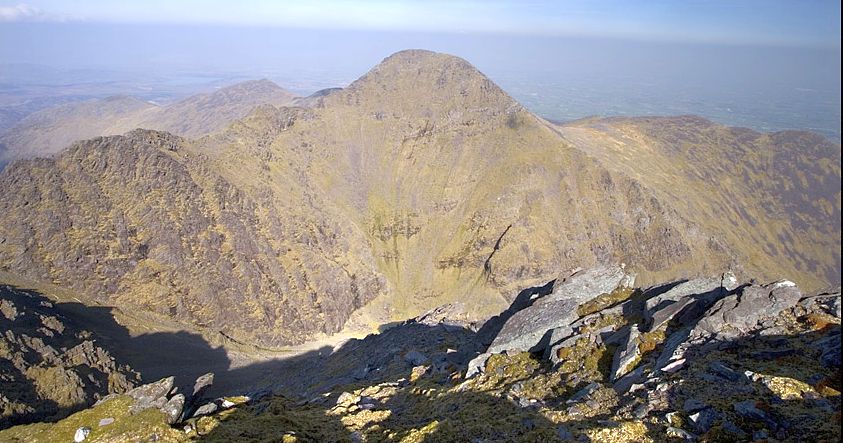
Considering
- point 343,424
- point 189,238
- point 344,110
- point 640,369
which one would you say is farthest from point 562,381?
point 344,110

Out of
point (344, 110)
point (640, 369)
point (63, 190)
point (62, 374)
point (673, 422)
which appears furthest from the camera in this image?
point (344, 110)

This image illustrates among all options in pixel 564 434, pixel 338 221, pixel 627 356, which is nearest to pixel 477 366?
pixel 627 356

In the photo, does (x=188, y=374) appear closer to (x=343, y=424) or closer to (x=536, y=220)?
(x=343, y=424)

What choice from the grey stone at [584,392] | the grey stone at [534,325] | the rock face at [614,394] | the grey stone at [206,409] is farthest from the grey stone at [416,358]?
the grey stone at [584,392]

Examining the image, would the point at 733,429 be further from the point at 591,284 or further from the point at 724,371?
the point at 591,284

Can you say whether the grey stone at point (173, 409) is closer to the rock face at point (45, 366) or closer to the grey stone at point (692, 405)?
the grey stone at point (692, 405)

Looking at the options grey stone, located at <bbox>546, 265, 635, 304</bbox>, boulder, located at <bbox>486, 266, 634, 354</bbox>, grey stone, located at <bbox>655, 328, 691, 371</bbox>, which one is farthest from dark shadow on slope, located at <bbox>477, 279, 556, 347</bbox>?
grey stone, located at <bbox>655, 328, 691, 371</bbox>
